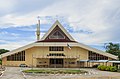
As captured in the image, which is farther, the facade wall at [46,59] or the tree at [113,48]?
the tree at [113,48]

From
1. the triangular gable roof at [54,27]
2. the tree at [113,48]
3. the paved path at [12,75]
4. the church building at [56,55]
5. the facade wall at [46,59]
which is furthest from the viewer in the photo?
the tree at [113,48]

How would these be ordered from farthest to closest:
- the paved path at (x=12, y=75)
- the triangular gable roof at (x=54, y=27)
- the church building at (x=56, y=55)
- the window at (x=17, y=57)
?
the triangular gable roof at (x=54, y=27) → the window at (x=17, y=57) → the church building at (x=56, y=55) → the paved path at (x=12, y=75)

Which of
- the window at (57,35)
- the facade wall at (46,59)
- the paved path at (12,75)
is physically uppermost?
the window at (57,35)

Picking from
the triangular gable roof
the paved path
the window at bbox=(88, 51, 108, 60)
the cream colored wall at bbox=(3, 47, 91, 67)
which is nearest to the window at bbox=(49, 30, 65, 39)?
the triangular gable roof

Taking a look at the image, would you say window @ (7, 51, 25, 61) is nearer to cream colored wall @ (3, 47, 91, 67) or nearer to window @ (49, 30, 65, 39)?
cream colored wall @ (3, 47, 91, 67)

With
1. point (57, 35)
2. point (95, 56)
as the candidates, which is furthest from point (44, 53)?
point (95, 56)

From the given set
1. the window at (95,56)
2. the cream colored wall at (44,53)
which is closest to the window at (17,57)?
the cream colored wall at (44,53)

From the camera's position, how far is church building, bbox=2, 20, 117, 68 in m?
54.2

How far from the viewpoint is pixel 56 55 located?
54781 millimetres

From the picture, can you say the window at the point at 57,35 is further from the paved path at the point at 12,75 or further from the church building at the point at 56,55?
the paved path at the point at 12,75

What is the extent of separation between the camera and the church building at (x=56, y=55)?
5425 cm

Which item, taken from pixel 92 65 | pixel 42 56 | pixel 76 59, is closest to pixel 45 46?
pixel 42 56

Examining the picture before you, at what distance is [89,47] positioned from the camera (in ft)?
178

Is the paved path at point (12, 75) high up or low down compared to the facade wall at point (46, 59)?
down
